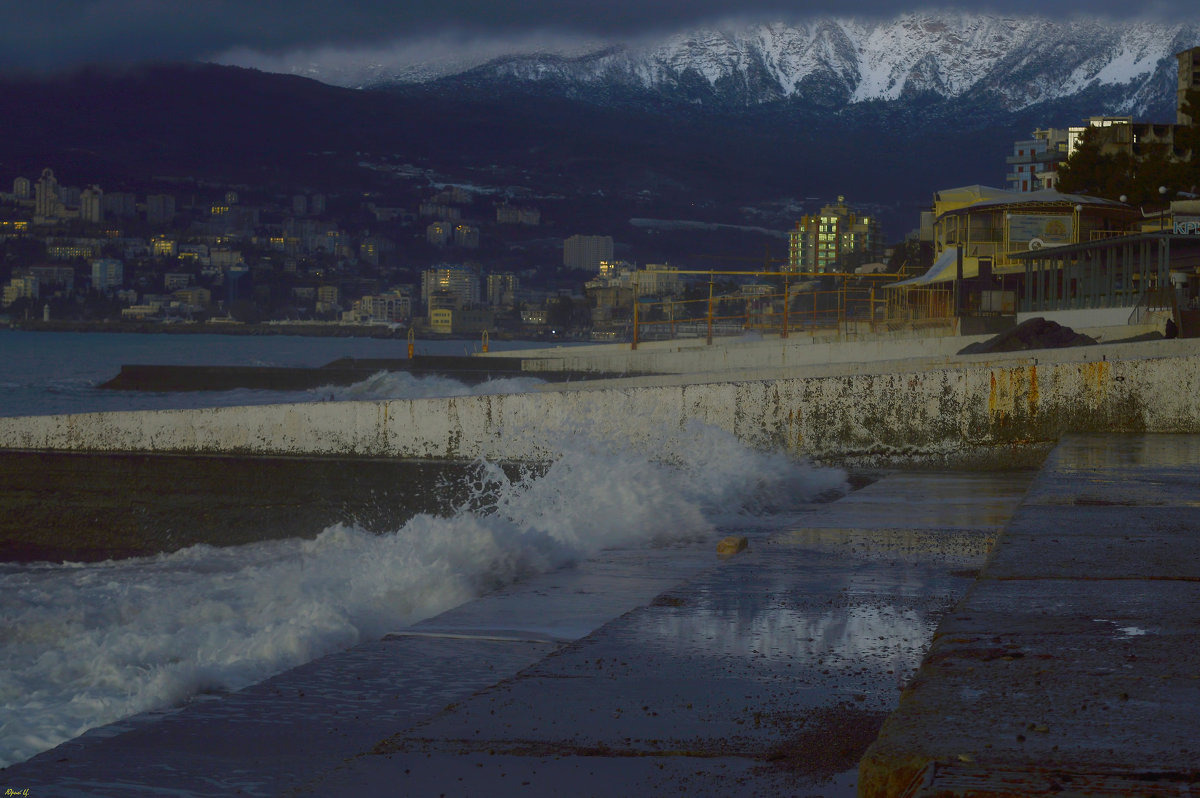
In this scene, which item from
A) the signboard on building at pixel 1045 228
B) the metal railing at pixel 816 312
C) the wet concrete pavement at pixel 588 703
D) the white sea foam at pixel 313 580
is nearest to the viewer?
the wet concrete pavement at pixel 588 703

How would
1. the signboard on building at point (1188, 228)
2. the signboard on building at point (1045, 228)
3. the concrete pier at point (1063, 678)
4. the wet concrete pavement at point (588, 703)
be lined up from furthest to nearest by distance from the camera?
the signboard on building at point (1045, 228) < the signboard on building at point (1188, 228) < the wet concrete pavement at point (588, 703) < the concrete pier at point (1063, 678)

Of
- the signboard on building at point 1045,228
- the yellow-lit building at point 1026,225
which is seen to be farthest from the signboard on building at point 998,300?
the signboard on building at point 1045,228

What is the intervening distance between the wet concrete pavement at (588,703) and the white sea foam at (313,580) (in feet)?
2.24

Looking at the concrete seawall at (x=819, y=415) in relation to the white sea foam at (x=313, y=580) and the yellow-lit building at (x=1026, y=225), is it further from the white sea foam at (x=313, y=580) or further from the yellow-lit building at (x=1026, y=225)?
the yellow-lit building at (x=1026, y=225)

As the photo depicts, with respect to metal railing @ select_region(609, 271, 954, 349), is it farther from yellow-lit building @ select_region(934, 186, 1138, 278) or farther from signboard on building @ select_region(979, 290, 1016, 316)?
yellow-lit building @ select_region(934, 186, 1138, 278)

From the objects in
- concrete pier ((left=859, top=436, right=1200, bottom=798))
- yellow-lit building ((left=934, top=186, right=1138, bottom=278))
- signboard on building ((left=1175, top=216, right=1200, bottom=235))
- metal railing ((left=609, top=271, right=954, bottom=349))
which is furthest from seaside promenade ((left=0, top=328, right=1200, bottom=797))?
yellow-lit building ((left=934, top=186, right=1138, bottom=278))

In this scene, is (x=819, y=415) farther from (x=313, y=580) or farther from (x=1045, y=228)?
(x=1045, y=228)

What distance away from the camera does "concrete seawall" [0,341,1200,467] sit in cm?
1084

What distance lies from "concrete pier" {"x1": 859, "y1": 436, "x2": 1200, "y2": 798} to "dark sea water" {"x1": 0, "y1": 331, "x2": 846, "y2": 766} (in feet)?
9.68

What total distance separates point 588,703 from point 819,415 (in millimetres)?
7593

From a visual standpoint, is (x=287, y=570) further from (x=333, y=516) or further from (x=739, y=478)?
(x=739, y=478)

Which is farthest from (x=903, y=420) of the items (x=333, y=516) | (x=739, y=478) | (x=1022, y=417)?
(x=333, y=516)

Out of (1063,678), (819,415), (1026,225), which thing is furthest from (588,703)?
(1026,225)

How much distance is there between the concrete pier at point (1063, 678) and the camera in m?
2.34
